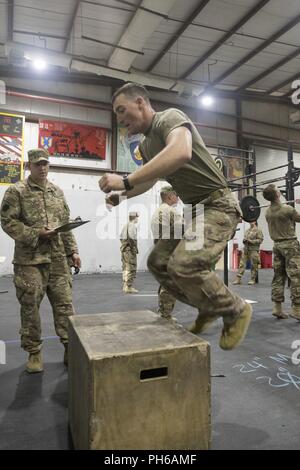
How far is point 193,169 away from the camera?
1628 millimetres

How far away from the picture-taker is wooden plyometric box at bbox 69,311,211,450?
113cm

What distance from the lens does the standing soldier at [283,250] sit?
152 inches

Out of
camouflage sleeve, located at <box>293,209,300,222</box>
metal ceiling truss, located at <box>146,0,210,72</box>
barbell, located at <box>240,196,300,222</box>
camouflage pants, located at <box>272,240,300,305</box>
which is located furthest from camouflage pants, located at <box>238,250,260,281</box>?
metal ceiling truss, located at <box>146,0,210,72</box>

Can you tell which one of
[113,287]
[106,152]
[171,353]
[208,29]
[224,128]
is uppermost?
[208,29]

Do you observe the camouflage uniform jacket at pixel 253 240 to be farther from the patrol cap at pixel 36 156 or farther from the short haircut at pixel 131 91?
the short haircut at pixel 131 91

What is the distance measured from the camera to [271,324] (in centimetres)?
362

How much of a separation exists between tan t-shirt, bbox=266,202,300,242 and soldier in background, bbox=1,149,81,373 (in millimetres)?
2654

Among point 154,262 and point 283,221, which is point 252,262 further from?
point 154,262

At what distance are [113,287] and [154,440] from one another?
18.1ft

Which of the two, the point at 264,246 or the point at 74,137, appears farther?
the point at 264,246

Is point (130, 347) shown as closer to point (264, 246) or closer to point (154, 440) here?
point (154, 440)

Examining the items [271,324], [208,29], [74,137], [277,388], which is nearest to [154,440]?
[277,388]

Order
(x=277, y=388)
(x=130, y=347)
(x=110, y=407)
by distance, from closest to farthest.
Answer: (x=110, y=407) < (x=130, y=347) < (x=277, y=388)

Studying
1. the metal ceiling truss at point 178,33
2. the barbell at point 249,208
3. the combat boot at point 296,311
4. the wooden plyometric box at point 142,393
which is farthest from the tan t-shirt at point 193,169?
the metal ceiling truss at point 178,33
